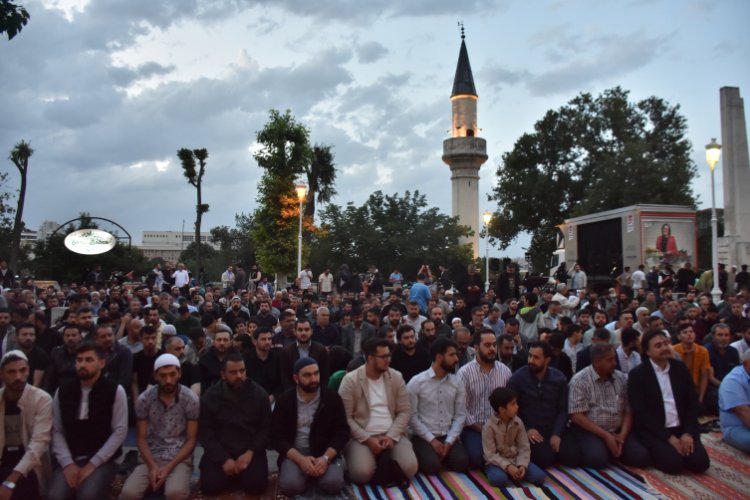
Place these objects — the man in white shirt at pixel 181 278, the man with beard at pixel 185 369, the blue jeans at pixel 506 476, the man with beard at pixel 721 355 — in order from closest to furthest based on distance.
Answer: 1. the blue jeans at pixel 506 476
2. the man with beard at pixel 185 369
3. the man with beard at pixel 721 355
4. the man in white shirt at pixel 181 278

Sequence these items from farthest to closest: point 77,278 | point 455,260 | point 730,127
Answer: point 455,260
point 77,278
point 730,127

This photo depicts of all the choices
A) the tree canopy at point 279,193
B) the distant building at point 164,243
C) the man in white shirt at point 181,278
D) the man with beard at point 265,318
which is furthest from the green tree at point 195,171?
the distant building at point 164,243

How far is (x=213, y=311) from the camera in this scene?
12.1 metres

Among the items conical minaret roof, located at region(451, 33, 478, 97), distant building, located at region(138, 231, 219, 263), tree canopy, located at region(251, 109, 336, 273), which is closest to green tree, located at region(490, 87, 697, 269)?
conical minaret roof, located at region(451, 33, 478, 97)

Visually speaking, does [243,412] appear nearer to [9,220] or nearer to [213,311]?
[213,311]

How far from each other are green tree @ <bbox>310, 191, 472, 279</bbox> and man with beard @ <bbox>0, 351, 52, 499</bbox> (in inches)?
1002

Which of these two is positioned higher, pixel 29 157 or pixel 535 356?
pixel 29 157

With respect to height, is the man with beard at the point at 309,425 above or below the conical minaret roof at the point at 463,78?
below

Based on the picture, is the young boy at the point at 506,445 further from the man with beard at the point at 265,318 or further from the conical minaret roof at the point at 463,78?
the conical minaret roof at the point at 463,78

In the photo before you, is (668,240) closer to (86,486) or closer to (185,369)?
(185,369)

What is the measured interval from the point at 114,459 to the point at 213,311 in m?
6.88

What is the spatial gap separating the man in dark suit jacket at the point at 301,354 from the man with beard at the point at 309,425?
1.33m

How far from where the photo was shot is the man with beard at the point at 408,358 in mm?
7336

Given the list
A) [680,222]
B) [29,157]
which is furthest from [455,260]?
[29,157]
